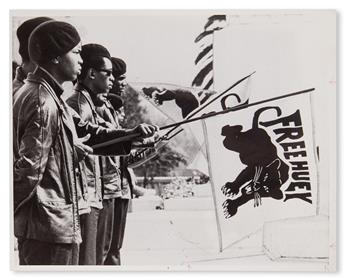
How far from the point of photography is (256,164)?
1325 millimetres

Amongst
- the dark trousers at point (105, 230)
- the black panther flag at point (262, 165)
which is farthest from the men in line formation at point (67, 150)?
the black panther flag at point (262, 165)

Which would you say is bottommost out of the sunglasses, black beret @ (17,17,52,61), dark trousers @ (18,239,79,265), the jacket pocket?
dark trousers @ (18,239,79,265)

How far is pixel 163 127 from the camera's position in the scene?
4.36ft

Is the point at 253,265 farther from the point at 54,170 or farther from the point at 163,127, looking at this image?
the point at 54,170

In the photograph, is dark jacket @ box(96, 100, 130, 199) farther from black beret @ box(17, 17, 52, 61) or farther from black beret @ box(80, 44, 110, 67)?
black beret @ box(17, 17, 52, 61)

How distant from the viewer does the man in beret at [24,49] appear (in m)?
1.31

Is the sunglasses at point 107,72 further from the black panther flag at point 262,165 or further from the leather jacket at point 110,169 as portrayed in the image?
the black panther flag at point 262,165

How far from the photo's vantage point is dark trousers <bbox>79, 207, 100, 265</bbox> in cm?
131

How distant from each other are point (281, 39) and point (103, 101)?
21.5 inches

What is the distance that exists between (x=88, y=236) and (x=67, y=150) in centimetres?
25

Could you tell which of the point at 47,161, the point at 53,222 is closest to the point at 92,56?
the point at 47,161

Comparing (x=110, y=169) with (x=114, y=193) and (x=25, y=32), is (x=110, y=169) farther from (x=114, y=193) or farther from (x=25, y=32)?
(x=25, y=32)

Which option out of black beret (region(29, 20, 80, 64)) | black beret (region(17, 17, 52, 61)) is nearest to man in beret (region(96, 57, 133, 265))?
black beret (region(29, 20, 80, 64))
